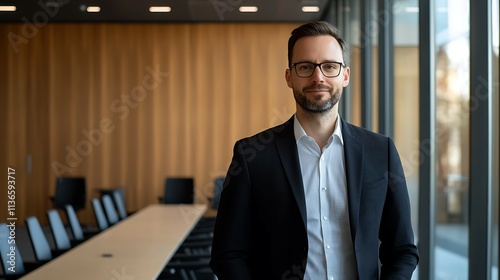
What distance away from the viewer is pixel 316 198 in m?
1.56

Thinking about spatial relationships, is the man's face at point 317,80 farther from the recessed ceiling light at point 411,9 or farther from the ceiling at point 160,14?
the ceiling at point 160,14

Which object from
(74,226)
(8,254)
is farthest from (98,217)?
(8,254)

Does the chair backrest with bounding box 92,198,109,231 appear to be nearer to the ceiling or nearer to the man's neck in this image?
the ceiling

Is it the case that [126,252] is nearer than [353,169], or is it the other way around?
[353,169]

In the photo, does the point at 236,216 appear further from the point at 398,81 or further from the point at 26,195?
the point at 26,195

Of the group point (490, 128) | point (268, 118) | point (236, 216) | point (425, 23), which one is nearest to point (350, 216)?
point (236, 216)

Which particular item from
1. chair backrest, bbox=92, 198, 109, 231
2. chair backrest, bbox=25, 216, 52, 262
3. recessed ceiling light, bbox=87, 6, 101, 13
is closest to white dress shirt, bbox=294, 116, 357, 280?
chair backrest, bbox=25, 216, 52, 262

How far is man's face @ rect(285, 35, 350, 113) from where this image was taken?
1502 mm

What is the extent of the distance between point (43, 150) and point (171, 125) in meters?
2.18

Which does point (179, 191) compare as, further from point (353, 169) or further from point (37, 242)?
A: point (353, 169)

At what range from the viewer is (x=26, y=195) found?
989 centimetres

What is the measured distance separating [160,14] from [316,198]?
804 cm

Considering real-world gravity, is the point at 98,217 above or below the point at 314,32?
below

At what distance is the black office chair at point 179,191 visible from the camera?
8.85 m
